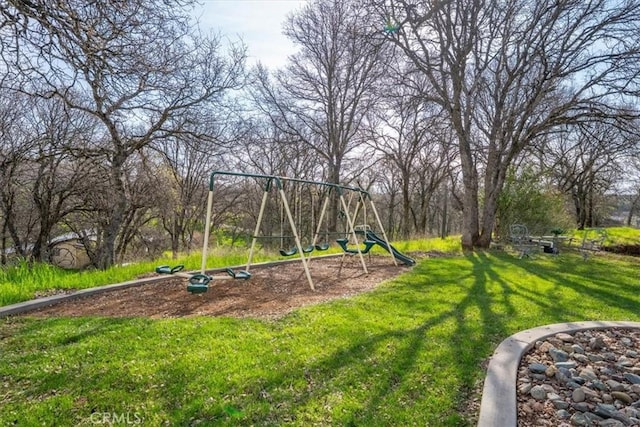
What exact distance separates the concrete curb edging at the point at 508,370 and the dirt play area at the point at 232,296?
2.37 meters

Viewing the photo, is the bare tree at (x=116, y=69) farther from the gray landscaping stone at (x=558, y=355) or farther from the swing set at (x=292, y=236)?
the gray landscaping stone at (x=558, y=355)

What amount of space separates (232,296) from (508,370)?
3677mm

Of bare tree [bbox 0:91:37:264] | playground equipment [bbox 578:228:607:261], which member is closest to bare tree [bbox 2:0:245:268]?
bare tree [bbox 0:91:37:264]

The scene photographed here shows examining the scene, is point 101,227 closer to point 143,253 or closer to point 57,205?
point 57,205

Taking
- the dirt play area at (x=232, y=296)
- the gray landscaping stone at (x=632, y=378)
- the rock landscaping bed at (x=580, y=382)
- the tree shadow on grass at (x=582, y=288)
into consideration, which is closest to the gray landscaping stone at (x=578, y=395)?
the rock landscaping bed at (x=580, y=382)

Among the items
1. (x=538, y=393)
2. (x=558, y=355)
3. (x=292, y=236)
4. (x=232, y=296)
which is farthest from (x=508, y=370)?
(x=232, y=296)

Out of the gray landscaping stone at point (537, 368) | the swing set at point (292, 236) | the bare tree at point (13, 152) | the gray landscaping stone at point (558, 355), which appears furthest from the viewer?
the bare tree at point (13, 152)

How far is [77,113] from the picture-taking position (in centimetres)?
1030

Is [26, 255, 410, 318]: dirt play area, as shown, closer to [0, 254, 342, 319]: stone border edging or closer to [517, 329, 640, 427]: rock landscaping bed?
[0, 254, 342, 319]: stone border edging

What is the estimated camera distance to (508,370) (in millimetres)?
2676

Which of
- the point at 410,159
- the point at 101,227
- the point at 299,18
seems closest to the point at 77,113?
the point at 101,227

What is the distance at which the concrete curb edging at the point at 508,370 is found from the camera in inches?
82.5

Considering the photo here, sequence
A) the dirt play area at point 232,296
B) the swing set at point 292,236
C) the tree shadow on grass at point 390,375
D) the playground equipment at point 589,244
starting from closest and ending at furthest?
the tree shadow on grass at point 390,375
the dirt play area at point 232,296
the swing set at point 292,236
the playground equipment at point 589,244

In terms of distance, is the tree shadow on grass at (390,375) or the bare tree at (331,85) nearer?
the tree shadow on grass at (390,375)
